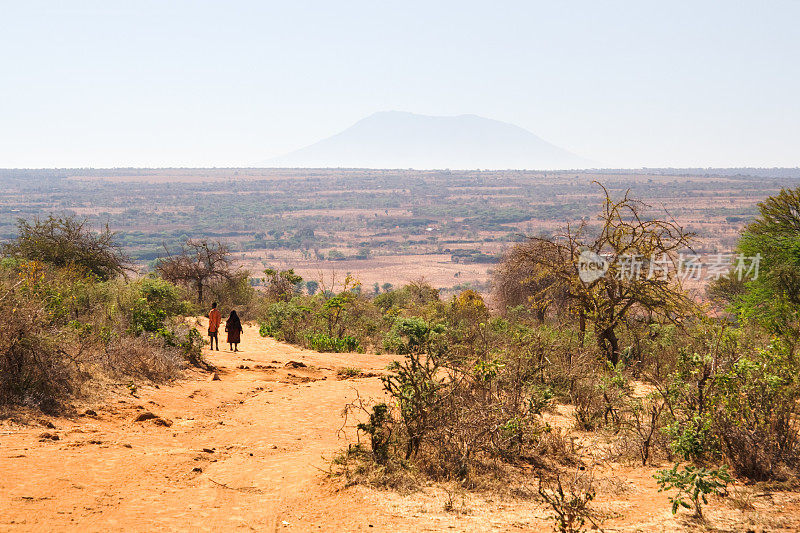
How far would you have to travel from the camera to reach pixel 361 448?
6398mm

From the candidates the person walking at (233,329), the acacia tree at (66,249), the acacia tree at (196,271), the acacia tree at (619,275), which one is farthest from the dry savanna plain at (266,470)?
the acacia tree at (196,271)

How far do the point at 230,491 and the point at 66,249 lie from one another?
1788cm

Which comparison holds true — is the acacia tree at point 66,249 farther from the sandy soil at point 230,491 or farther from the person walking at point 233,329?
the sandy soil at point 230,491

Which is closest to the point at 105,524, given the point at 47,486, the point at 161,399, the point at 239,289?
the point at 47,486

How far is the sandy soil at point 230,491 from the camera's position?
495 centimetres

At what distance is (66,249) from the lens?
2062cm

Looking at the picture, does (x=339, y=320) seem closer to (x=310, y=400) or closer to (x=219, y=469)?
(x=310, y=400)

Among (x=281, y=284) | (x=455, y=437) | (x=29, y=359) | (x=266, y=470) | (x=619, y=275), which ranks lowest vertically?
(x=281, y=284)

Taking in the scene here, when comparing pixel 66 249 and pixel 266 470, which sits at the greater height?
pixel 66 249

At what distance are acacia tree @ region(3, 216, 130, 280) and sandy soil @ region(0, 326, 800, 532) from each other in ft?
46.4

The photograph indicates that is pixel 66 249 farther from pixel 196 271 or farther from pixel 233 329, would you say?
pixel 233 329

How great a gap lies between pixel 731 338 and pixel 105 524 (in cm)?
673

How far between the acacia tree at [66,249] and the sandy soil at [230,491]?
14.1 m

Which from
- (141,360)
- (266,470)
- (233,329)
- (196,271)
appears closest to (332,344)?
(233,329)
